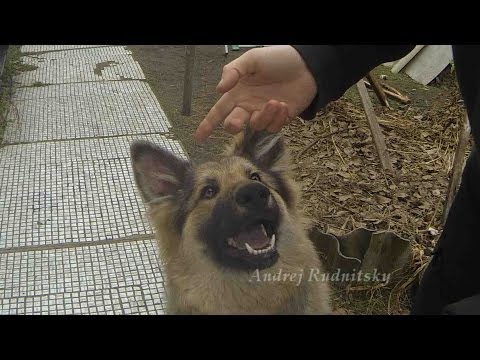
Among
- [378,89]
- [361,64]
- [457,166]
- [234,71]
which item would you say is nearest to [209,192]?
[234,71]

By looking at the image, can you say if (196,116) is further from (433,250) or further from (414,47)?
(433,250)

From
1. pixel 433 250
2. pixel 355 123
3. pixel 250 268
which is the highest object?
pixel 355 123

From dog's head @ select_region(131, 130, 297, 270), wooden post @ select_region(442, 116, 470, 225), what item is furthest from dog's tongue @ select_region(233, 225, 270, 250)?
wooden post @ select_region(442, 116, 470, 225)

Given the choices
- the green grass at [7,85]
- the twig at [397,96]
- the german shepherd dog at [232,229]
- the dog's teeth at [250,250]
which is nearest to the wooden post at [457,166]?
the twig at [397,96]

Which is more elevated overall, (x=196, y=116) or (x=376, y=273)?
(x=196, y=116)

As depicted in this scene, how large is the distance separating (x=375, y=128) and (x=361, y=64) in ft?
0.77

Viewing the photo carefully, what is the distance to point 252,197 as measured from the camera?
1006 millimetres

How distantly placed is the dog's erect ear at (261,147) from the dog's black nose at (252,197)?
0.19 feet

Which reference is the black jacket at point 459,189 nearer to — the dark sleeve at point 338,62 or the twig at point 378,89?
the dark sleeve at point 338,62

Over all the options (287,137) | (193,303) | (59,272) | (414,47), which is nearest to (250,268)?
(193,303)

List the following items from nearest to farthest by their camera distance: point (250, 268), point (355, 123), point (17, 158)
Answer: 1. point (250, 268)
2. point (17, 158)
3. point (355, 123)

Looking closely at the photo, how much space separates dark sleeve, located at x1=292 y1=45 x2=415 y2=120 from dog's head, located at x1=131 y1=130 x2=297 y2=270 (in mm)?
127

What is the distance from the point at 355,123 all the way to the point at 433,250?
334 mm

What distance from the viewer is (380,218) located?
1.22 meters
